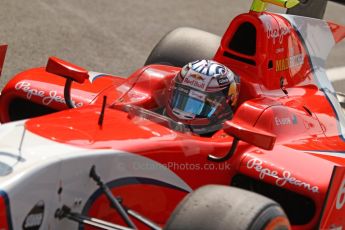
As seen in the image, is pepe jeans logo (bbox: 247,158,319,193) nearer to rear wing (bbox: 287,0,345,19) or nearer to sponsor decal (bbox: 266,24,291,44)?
sponsor decal (bbox: 266,24,291,44)

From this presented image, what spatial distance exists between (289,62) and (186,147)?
59.5 inches

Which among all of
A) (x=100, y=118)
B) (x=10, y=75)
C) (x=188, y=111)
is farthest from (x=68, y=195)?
(x=10, y=75)

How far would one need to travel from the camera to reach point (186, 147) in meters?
4.48

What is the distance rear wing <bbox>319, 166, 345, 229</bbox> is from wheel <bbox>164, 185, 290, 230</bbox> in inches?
23.7

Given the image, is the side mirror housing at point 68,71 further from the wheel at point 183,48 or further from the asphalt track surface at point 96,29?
the asphalt track surface at point 96,29

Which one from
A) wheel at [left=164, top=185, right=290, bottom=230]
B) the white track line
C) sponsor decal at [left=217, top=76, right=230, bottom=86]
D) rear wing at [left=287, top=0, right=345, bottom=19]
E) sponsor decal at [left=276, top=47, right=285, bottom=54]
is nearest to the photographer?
wheel at [left=164, top=185, right=290, bottom=230]

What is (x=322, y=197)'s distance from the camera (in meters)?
4.55

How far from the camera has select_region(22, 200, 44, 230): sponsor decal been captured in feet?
12.8

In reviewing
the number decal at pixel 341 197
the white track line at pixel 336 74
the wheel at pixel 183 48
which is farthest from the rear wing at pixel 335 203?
the white track line at pixel 336 74

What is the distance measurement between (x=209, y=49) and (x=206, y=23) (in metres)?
3.74

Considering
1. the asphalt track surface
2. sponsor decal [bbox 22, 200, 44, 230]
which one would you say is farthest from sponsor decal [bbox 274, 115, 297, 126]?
the asphalt track surface

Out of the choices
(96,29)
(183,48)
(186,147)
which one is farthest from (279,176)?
(96,29)

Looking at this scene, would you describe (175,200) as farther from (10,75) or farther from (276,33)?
(10,75)

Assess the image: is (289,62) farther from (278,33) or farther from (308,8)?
(308,8)
